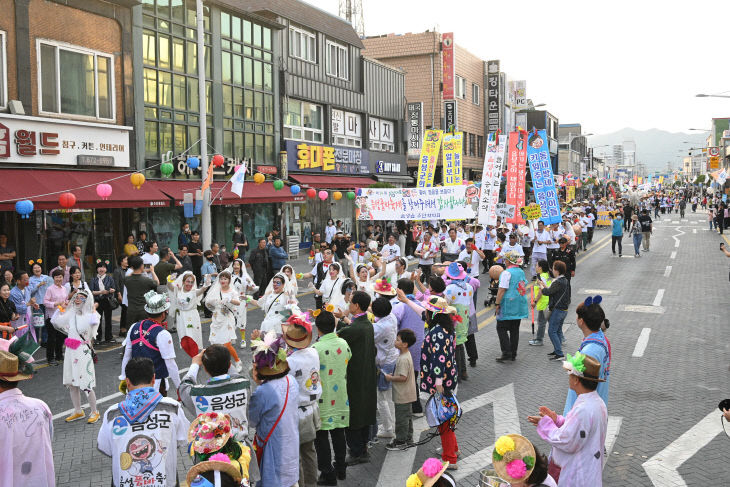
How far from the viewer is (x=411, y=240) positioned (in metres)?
26.6

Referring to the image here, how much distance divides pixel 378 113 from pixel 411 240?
1250 centimetres

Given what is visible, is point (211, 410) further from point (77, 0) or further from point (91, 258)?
point (77, 0)

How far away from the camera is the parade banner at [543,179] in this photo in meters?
19.5

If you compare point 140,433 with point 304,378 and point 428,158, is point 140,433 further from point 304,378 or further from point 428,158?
point 428,158

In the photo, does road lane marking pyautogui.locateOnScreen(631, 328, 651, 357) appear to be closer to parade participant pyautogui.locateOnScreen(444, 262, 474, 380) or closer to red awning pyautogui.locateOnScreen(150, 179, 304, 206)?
parade participant pyautogui.locateOnScreen(444, 262, 474, 380)

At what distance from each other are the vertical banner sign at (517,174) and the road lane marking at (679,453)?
12600 mm

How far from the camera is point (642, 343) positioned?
12.4 meters

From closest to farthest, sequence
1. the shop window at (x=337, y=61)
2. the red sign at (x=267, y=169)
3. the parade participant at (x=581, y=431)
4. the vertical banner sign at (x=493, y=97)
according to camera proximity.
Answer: the parade participant at (x=581, y=431) → the red sign at (x=267, y=169) → the shop window at (x=337, y=61) → the vertical banner sign at (x=493, y=97)

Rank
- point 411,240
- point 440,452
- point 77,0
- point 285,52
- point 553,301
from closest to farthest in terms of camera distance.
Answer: point 440,452 < point 553,301 < point 77,0 < point 411,240 < point 285,52

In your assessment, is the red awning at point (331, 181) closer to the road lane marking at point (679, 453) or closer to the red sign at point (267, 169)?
the red sign at point (267, 169)

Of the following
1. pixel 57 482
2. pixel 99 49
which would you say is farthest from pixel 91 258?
pixel 57 482

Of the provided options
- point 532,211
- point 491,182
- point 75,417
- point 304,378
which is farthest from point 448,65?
point 304,378

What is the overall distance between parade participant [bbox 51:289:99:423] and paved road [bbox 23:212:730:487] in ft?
1.04

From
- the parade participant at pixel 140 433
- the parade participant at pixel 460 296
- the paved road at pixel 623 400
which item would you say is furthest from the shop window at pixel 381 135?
the parade participant at pixel 140 433
